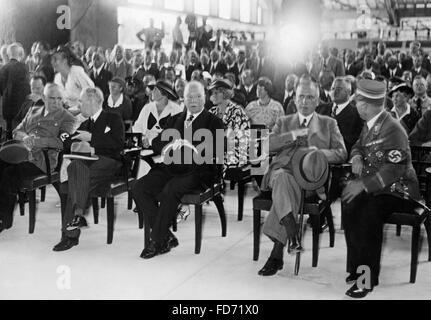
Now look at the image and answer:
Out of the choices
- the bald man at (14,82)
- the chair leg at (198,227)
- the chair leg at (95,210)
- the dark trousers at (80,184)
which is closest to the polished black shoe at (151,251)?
the chair leg at (198,227)

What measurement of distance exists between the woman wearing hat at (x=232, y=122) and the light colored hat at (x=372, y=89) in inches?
60.5

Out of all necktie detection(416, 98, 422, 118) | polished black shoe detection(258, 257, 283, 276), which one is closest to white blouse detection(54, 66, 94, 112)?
polished black shoe detection(258, 257, 283, 276)

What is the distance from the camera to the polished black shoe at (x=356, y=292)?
334cm

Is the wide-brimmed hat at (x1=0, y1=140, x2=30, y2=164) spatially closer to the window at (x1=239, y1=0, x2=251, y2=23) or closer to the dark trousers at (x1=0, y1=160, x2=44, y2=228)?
the dark trousers at (x1=0, y1=160, x2=44, y2=228)

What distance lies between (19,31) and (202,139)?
940 cm

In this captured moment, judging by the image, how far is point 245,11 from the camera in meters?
26.9

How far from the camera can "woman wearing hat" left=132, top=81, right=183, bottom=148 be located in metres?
4.82

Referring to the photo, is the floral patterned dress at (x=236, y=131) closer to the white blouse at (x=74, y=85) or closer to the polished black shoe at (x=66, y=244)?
the polished black shoe at (x=66, y=244)

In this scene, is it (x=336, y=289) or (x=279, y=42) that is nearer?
(x=336, y=289)

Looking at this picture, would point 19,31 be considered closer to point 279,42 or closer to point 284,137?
point 279,42

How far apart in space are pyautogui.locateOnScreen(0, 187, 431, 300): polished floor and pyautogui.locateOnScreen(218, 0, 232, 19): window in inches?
802

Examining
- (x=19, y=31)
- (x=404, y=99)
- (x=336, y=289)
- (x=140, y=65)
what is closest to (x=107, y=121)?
(x=336, y=289)

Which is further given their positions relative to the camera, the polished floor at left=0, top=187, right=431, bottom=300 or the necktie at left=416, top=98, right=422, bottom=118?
the necktie at left=416, top=98, right=422, bottom=118

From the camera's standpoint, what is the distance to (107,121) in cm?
446
